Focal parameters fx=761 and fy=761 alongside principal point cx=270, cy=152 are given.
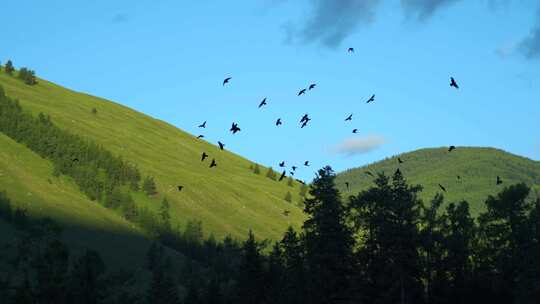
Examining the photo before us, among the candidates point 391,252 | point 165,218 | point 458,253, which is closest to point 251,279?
point 391,252

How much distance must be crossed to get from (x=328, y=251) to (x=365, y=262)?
600 centimetres

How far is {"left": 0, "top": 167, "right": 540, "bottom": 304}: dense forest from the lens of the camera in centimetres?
6556

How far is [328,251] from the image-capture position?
219 feet

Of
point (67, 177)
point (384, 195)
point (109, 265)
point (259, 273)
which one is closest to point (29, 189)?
point (67, 177)

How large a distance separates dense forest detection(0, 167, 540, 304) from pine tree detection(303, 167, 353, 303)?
0.09m

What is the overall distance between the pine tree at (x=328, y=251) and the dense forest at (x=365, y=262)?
0.09 m

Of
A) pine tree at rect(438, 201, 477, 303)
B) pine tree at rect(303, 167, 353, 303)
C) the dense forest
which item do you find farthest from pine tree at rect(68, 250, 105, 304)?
pine tree at rect(438, 201, 477, 303)

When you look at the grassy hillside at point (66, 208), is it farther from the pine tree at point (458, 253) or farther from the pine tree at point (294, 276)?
the pine tree at point (458, 253)

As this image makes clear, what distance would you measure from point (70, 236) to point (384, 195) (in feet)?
304

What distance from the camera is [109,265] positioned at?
141250mm

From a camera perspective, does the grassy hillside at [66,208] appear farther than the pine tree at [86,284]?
Yes

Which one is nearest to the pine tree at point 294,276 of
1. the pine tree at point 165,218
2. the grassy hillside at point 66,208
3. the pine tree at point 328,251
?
the pine tree at point 328,251

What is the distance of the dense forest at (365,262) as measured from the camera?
215ft

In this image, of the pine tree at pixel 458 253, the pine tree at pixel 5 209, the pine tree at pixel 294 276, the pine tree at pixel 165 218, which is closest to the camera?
the pine tree at pixel 294 276
